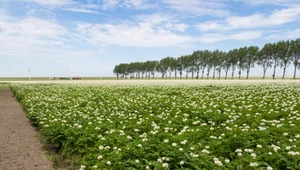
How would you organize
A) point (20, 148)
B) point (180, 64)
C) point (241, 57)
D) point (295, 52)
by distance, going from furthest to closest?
point (180, 64) → point (241, 57) → point (295, 52) → point (20, 148)

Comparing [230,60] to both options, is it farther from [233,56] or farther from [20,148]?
[20,148]

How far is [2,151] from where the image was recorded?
8930 millimetres

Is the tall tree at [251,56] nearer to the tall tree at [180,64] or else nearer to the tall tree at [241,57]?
the tall tree at [241,57]

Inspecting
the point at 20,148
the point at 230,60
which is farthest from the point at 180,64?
the point at 20,148

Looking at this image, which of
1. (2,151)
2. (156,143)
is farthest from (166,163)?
(2,151)

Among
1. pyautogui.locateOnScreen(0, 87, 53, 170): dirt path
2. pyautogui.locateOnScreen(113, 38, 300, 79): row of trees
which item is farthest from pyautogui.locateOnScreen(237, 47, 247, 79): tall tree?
pyautogui.locateOnScreen(0, 87, 53, 170): dirt path

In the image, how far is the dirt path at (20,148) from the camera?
763 centimetres

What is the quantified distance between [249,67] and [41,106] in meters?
105

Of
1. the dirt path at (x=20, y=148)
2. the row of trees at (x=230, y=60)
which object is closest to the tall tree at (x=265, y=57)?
the row of trees at (x=230, y=60)

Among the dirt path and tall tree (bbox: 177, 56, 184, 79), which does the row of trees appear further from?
the dirt path

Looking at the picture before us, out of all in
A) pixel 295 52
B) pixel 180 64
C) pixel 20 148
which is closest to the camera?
pixel 20 148

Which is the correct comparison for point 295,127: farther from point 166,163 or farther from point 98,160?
point 98,160

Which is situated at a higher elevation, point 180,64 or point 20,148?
point 180,64

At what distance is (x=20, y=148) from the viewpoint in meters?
9.34
